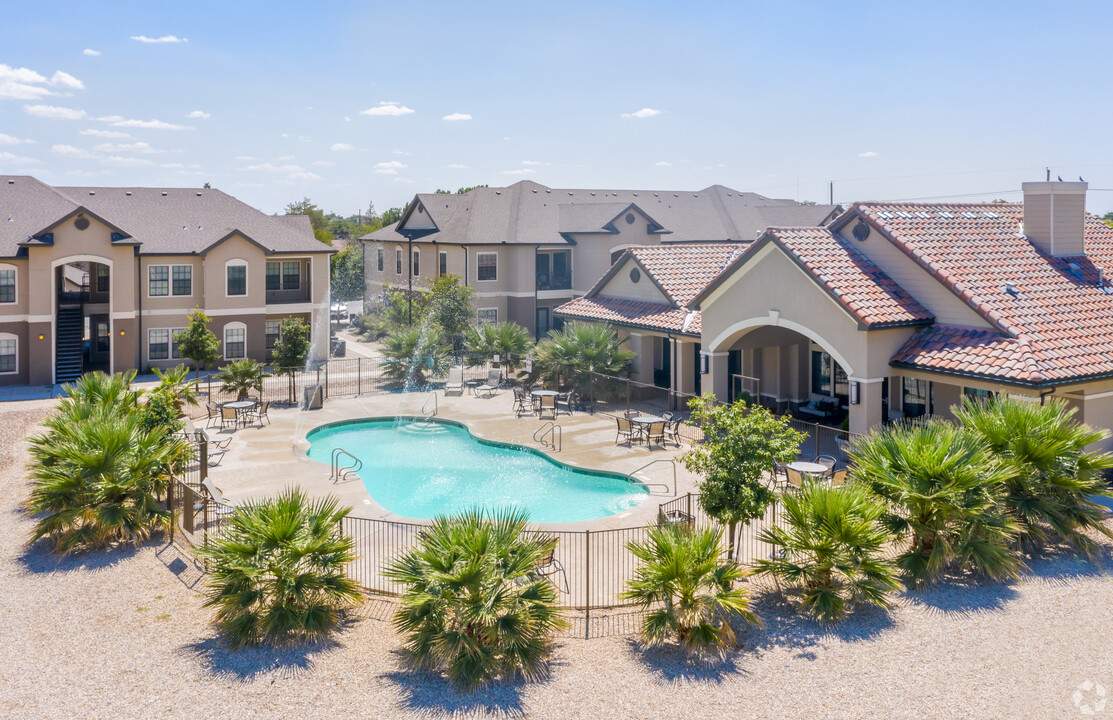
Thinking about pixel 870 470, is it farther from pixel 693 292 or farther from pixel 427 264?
pixel 427 264

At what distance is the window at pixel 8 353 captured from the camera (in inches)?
1378

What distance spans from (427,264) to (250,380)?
20.1 m

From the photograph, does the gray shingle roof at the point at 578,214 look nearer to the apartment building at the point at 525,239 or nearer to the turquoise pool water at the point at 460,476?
the apartment building at the point at 525,239

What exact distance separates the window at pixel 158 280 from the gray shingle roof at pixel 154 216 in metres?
0.78

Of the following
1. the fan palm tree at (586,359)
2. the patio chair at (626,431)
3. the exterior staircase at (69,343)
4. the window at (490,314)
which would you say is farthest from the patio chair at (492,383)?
the exterior staircase at (69,343)

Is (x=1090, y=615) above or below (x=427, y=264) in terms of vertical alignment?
below

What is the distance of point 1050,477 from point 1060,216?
1237cm

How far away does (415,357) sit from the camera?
34.9 m

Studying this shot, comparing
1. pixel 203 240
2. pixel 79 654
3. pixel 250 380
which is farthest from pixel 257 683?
pixel 203 240

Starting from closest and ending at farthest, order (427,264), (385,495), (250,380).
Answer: (385,495), (250,380), (427,264)

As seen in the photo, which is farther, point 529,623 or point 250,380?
point 250,380

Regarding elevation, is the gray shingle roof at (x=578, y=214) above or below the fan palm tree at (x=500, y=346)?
above

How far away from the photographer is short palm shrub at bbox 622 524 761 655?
42.6ft

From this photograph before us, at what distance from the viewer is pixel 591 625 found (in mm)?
13805
